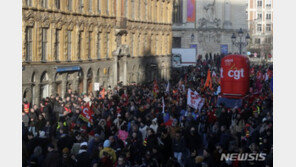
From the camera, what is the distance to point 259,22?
116562 millimetres

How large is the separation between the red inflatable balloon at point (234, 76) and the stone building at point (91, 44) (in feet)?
33.8

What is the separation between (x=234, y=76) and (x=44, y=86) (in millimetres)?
11781

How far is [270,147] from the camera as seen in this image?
664 inches

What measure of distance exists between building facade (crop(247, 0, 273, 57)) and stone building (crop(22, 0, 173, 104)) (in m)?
51.1

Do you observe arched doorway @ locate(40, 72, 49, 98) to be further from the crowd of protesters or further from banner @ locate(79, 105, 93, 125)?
banner @ locate(79, 105, 93, 125)

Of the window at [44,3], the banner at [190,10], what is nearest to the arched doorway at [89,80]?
the window at [44,3]

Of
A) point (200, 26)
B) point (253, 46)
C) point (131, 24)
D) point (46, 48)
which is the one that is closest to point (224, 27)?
point (200, 26)

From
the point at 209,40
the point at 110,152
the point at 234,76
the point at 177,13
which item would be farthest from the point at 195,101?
the point at 177,13

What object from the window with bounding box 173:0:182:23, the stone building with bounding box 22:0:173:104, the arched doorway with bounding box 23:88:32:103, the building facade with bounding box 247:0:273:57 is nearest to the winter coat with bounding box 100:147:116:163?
the arched doorway with bounding box 23:88:32:103

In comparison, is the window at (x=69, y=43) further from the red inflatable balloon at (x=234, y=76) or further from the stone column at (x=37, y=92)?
the red inflatable balloon at (x=234, y=76)

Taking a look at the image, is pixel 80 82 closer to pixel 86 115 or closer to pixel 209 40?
pixel 86 115

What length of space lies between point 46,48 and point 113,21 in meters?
13.0

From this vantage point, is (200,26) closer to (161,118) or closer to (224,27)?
(224,27)

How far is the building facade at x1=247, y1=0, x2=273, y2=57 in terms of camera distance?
369ft
